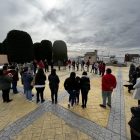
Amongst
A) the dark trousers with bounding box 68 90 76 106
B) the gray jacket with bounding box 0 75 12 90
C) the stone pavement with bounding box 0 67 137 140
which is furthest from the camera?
the gray jacket with bounding box 0 75 12 90

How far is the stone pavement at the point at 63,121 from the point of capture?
6.22 metres

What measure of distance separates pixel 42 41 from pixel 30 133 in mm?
35207

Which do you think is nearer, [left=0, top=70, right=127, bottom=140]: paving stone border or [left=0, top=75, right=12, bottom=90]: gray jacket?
[left=0, top=70, right=127, bottom=140]: paving stone border

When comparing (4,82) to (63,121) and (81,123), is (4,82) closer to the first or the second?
(63,121)

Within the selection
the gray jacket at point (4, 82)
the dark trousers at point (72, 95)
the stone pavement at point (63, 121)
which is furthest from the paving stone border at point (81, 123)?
the gray jacket at point (4, 82)

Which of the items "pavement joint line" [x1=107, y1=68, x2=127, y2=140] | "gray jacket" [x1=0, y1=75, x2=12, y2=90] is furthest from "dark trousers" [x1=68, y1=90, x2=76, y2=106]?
"gray jacket" [x1=0, y1=75, x2=12, y2=90]

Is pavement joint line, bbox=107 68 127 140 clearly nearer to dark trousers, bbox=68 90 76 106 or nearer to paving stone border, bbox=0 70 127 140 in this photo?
paving stone border, bbox=0 70 127 140

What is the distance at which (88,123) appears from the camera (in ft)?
23.2

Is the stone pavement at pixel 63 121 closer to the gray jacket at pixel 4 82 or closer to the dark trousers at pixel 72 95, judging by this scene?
the dark trousers at pixel 72 95

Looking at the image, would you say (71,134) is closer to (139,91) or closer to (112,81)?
(139,91)

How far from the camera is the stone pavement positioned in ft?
20.4

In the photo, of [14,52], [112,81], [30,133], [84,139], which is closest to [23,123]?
[30,133]

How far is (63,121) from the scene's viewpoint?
726 cm

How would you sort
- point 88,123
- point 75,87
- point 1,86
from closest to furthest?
point 88,123
point 75,87
point 1,86
